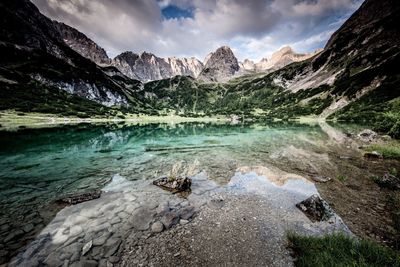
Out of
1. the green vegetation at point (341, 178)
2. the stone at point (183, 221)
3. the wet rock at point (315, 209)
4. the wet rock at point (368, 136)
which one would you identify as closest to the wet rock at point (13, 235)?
the stone at point (183, 221)

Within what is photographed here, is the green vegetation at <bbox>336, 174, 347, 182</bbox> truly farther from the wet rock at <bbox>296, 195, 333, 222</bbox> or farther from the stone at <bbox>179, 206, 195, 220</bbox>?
the stone at <bbox>179, 206, 195, 220</bbox>

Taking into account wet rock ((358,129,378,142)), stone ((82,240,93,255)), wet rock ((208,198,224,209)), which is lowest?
wet rock ((208,198,224,209))

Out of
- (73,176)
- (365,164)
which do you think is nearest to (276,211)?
(365,164)

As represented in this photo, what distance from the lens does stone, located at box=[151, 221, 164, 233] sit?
36.6 ft

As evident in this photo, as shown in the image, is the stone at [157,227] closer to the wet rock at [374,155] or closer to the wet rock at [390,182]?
the wet rock at [390,182]

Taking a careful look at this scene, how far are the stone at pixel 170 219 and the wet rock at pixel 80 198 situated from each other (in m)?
6.81

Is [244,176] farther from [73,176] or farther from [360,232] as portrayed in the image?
[73,176]

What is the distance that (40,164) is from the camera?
2720 cm

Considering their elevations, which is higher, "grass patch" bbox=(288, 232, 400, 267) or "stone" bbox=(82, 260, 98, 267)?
"grass patch" bbox=(288, 232, 400, 267)

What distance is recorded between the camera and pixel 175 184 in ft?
57.4

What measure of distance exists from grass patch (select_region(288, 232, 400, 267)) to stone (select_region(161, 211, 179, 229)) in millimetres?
6491

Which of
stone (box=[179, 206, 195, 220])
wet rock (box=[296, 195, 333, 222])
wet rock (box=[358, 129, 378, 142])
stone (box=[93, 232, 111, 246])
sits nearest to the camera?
stone (box=[93, 232, 111, 246])

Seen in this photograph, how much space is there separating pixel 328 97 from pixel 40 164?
198 metres

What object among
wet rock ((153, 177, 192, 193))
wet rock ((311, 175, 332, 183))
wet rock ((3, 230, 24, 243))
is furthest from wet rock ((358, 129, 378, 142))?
wet rock ((3, 230, 24, 243))
